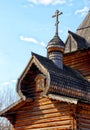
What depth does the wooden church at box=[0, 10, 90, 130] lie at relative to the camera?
14.9 metres

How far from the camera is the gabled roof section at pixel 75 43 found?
2020 centimetres

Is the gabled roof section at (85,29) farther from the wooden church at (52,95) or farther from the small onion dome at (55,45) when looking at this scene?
the small onion dome at (55,45)

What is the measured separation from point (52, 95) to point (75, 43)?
6055 millimetres

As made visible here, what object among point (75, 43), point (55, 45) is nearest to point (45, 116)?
point (55, 45)

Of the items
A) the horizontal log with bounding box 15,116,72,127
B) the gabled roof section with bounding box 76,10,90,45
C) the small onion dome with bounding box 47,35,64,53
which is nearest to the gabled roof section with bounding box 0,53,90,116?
the horizontal log with bounding box 15,116,72,127

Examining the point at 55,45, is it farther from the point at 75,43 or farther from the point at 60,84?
the point at 60,84

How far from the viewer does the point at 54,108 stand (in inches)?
608

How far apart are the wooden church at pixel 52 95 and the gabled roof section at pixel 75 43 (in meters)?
0.88

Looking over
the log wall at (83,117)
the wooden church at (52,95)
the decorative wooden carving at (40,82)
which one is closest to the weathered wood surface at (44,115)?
the wooden church at (52,95)

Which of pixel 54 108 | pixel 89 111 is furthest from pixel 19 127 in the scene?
pixel 89 111

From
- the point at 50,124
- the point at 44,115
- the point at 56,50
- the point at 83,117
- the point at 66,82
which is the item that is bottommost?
the point at 50,124

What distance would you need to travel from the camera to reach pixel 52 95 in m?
15.2

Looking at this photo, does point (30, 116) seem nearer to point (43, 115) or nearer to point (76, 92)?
point (43, 115)

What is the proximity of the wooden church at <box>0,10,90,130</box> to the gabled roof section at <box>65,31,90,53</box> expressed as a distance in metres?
0.88
